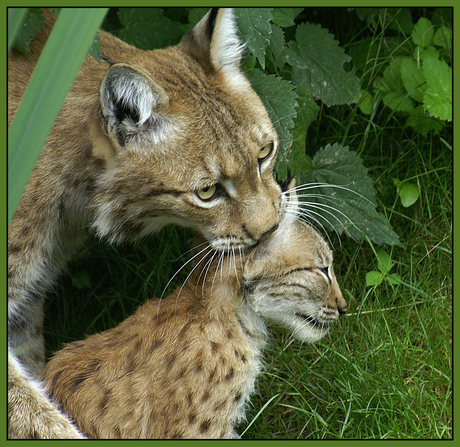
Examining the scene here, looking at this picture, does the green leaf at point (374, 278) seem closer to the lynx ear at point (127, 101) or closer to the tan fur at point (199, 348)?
the tan fur at point (199, 348)

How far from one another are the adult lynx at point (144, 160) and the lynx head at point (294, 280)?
184 mm

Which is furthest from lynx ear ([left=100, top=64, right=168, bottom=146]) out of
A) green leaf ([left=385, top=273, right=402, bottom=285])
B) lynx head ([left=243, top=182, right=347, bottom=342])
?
green leaf ([left=385, top=273, right=402, bottom=285])

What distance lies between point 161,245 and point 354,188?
161cm

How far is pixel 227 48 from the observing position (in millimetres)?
3219

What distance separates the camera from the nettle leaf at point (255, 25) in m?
3.15

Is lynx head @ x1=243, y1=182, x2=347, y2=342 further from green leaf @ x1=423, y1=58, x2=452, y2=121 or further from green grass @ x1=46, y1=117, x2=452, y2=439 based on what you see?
green leaf @ x1=423, y1=58, x2=452, y2=121

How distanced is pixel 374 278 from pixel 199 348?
1747 mm

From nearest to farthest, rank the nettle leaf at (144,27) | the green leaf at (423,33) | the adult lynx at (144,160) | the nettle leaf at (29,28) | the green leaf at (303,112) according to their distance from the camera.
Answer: the adult lynx at (144,160), the nettle leaf at (29,28), the nettle leaf at (144,27), the green leaf at (303,112), the green leaf at (423,33)

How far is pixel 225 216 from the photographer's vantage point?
299 cm

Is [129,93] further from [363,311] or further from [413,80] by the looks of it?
[413,80]

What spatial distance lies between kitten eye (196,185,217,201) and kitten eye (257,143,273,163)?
0.36m

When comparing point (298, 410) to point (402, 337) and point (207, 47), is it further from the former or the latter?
point (207, 47)

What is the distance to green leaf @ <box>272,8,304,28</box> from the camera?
142 inches

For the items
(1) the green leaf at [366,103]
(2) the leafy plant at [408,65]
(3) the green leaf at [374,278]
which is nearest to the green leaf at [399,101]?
(2) the leafy plant at [408,65]
